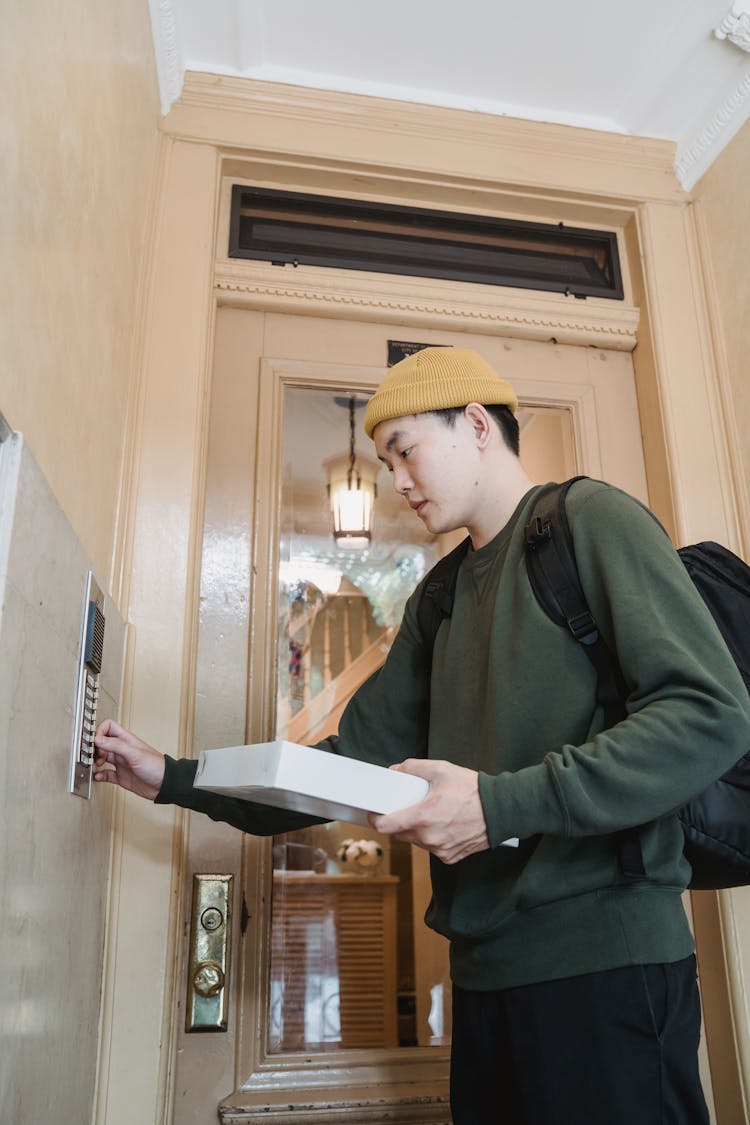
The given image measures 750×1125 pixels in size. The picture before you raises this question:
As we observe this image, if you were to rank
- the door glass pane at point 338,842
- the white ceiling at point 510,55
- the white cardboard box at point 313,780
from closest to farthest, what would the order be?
the white cardboard box at point 313,780, the door glass pane at point 338,842, the white ceiling at point 510,55

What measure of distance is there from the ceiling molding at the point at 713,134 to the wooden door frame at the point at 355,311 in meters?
0.04

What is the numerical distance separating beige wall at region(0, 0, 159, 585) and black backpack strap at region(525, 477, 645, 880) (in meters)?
0.68

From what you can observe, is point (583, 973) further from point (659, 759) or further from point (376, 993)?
point (376, 993)

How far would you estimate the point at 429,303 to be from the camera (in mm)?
2299

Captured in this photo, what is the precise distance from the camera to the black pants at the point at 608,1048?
107 centimetres

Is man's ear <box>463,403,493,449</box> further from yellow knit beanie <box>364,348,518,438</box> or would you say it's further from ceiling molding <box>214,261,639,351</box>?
ceiling molding <box>214,261,639,351</box>

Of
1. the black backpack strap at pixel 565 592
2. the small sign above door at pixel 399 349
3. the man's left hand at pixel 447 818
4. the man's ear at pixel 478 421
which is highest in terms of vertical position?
the small sign above door at pixel 399 349

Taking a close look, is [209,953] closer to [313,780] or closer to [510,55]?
[313,780]

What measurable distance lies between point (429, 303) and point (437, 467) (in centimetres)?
93

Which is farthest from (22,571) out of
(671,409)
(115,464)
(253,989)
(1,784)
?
(671,409)

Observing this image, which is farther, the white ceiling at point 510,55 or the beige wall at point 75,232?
the white ceiling at point 510,55

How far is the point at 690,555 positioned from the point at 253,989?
116 cm

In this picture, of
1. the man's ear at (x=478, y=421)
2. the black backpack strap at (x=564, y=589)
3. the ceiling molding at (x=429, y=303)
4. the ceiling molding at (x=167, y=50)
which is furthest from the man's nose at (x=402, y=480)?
the ceiling molding at (x=167, y=50)

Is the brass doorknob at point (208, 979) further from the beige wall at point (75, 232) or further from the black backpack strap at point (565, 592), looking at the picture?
the black backpack strap at point (565, 592)
